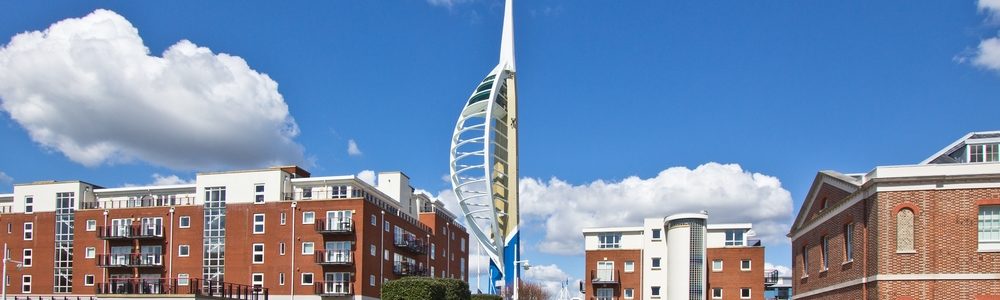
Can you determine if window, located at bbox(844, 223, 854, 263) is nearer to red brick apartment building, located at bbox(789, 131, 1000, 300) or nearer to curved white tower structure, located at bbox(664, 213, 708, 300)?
red brick apartment building, located at bbox(789, 131, 1000, 300)

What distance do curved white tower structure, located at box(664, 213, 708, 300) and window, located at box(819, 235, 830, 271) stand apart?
118ft

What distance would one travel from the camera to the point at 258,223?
252 feet

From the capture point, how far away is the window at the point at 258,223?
252ft

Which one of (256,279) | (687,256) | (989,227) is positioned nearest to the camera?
(989,227)

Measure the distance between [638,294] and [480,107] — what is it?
30.6 metres

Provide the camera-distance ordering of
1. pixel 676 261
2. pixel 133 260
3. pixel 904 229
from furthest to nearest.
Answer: pixel 133 260 → pixel 676 261 → pixel 904 229

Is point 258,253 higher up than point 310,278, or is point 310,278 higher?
point 258,253

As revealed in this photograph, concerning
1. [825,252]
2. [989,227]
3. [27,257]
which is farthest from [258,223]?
[989,227]

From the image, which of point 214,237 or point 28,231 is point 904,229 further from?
point 28,231

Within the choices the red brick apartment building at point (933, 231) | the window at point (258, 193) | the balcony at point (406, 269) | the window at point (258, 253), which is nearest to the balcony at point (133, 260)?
the window at point (258, 253)

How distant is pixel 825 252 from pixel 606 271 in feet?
146

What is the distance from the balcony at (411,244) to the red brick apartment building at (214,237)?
20 centimetres

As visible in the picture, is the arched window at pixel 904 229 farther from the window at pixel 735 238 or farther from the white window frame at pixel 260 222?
the white window frame at pixel 260 222

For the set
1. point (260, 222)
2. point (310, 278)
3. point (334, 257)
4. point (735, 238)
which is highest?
point (260, 222)
